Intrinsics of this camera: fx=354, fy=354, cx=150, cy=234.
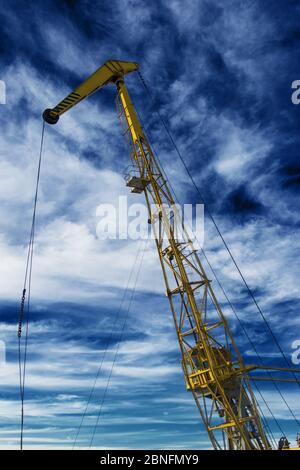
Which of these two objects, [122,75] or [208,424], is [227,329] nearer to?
[208,424]

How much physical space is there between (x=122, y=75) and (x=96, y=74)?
2.94 metres

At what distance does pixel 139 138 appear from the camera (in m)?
33.9

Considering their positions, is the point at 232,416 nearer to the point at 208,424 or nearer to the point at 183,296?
the point at 208,424

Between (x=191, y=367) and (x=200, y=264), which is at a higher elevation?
(x=200, y=264)

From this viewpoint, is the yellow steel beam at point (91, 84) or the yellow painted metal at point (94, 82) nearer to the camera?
the yellow steel beam at point (91, 84)

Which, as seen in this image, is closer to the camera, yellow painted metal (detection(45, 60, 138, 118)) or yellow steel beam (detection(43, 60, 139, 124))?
yellow steel beam (detection(43, 60, 139, 124))
